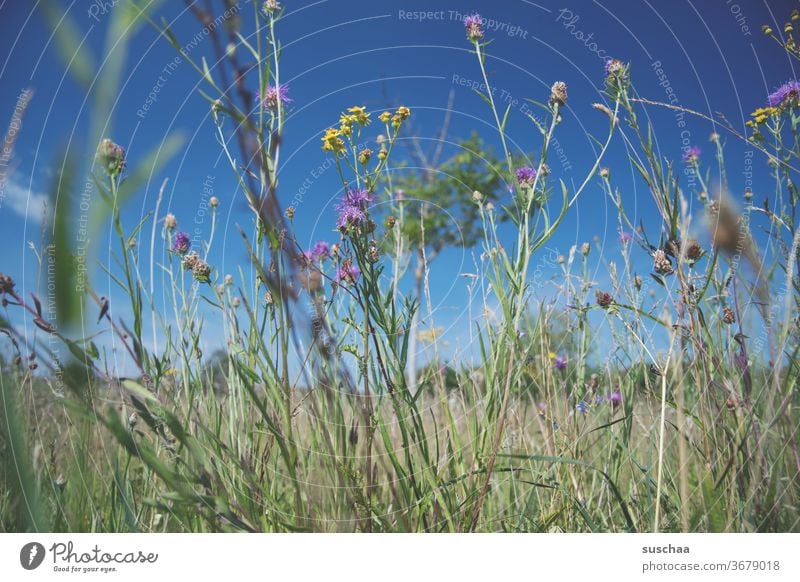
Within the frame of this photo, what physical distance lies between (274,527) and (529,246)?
1.78 ft

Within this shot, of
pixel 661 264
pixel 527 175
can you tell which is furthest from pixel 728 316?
pixel 527 175

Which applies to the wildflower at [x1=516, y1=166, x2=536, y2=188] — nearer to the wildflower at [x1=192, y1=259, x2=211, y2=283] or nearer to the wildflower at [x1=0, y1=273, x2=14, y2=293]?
the wildflower at [x1=192, y1=259, x2=211, y2=283]

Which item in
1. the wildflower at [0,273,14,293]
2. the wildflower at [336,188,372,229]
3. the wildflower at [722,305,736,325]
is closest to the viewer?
the wildflower at [0,273,14,293]

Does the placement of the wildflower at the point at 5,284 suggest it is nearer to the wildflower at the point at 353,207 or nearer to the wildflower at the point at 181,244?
the wildflower at the point at 181,244

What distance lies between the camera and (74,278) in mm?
609

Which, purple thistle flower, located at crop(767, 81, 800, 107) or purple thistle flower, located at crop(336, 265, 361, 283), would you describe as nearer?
purple thistle flower, located at crop(336, 265, 361, 283)

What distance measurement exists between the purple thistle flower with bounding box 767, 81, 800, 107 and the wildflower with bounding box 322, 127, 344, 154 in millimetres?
760

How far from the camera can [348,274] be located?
2.72 feet

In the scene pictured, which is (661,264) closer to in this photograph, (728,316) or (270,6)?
(728,316)

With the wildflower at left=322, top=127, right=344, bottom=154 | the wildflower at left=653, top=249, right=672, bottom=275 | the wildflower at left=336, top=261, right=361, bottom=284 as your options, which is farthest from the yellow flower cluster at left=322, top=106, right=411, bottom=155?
the wildflower at left=653, top=249, right=672, bottom=275

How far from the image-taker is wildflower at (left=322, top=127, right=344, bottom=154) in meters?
Answer: 0.82

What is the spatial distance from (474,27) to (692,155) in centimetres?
45

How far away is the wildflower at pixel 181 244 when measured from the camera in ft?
2.90
